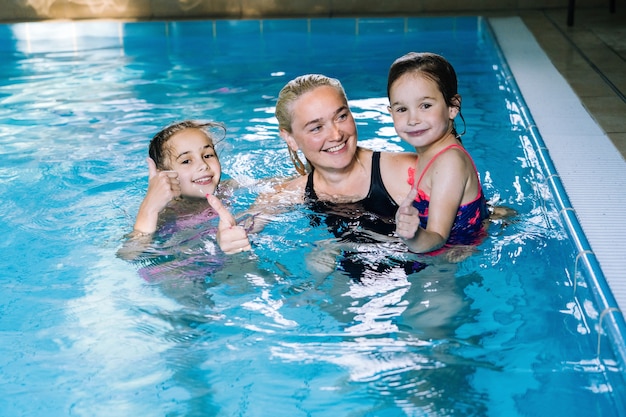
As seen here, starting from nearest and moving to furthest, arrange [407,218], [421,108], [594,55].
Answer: [407,218]
[421,108]
[594,55]

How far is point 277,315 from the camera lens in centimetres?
307

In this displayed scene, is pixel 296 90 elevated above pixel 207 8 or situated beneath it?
situated beneath

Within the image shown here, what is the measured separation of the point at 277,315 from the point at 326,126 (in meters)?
0.82

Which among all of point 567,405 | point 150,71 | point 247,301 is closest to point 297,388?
point 247,301

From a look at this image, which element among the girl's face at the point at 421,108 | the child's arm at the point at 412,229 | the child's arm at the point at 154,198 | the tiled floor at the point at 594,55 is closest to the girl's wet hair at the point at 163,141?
the child's arm at the point at 154,198

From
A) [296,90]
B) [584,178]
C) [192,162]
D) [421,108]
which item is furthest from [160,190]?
[584,178]

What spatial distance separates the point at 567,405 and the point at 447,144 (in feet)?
3.56

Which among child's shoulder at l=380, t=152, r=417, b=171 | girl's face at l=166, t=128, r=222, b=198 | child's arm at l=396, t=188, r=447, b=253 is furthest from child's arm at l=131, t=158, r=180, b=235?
child's arm at l=396, t=188, r=447, b=253

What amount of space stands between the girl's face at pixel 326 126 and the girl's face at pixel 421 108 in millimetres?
321

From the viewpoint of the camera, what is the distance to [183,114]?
6445 millimetres

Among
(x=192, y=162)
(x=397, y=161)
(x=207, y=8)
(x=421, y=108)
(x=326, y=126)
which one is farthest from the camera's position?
(x=207, y=8)

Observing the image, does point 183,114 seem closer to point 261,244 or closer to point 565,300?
point 261,244

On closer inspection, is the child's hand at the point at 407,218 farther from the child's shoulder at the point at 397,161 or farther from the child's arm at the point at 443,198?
the child's shoulder at the point at 397,161

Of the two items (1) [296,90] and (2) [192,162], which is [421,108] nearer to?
(1) [296,90]
